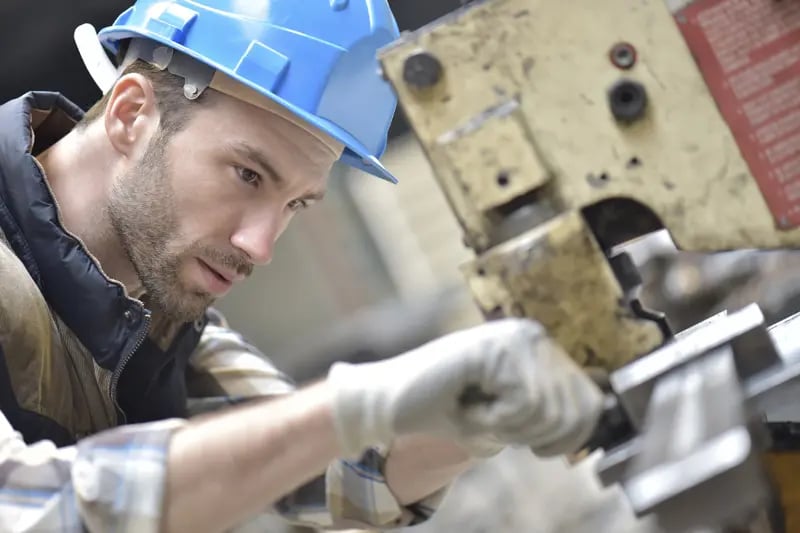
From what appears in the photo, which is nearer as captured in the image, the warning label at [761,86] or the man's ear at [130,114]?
the warning label at [761,86]

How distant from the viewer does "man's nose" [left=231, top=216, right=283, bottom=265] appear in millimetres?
1554

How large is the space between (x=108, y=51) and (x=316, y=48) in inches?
20.1

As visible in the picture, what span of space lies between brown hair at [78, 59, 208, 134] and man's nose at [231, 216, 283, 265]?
20 centimetres

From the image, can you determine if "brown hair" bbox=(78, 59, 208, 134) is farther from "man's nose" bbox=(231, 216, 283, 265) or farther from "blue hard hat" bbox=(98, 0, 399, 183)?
"man's nose" bbox=(231, 216, 283, 265)

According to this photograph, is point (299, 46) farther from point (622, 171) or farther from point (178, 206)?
point (622, 171)

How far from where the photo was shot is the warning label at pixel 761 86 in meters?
0.93

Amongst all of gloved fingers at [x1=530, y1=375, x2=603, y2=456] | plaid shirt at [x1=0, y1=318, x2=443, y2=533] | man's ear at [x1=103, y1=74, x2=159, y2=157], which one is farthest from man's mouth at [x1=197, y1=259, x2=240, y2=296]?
gloved fingers at [x1=530, y1=375, x2=603, y2=456]

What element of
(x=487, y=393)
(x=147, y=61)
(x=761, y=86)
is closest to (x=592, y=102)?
(x=761, y=86)

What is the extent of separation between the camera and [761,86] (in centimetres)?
93

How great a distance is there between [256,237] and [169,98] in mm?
284

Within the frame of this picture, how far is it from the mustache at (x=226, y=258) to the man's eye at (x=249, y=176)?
0.12 metres

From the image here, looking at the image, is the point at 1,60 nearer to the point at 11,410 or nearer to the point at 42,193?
the point at 42,193

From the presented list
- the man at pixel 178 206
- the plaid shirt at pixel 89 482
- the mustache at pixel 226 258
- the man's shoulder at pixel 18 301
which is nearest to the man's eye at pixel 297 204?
the man at pixel 178 206

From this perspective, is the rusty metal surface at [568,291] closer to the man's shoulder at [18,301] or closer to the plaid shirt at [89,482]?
the plaid shirt at [89,482]
